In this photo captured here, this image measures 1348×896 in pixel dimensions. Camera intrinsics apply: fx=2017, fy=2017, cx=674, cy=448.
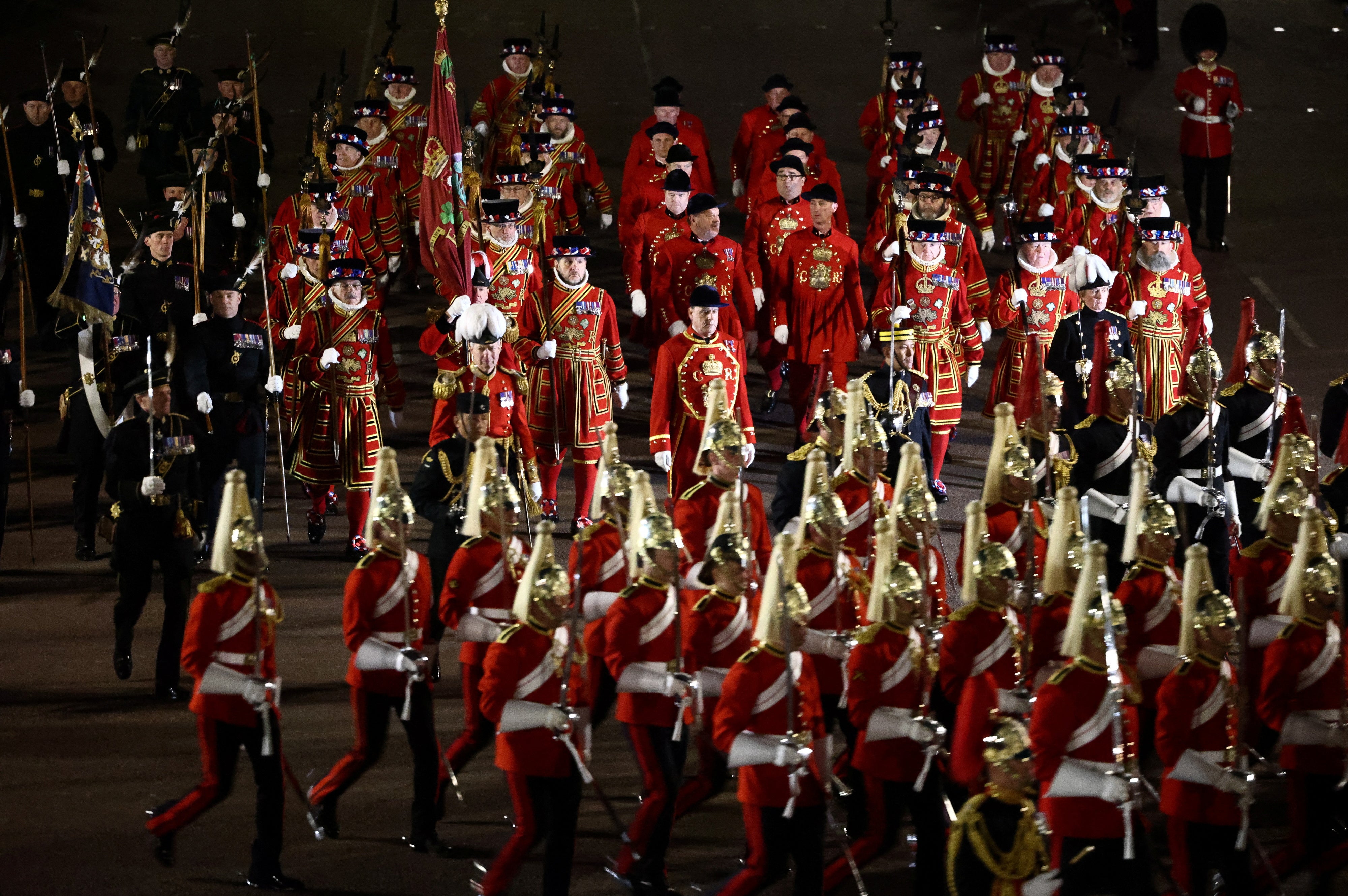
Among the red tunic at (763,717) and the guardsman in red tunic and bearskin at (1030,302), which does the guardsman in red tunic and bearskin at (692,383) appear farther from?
the red tunic at (763,717)

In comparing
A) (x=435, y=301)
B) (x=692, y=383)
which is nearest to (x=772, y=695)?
(x=692, y=383)

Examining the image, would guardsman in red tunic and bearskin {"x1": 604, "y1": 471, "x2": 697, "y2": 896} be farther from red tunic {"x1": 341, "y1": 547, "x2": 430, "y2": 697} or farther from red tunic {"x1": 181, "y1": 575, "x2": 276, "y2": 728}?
red tunic {"x1": 181, "y1": 575, "x2": 276, "y2": 728}

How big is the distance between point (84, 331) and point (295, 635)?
109 inches

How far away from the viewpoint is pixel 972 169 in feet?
57.0

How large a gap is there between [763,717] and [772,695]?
0.27 ft

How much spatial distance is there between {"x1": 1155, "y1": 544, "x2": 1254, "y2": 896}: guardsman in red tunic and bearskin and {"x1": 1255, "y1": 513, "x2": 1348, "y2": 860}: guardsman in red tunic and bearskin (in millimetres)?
506

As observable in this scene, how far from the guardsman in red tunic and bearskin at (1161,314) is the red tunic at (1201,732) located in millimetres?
5552

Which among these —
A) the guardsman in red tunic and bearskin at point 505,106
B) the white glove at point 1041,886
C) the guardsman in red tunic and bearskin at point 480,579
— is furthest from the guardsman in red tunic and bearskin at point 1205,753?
the guardsman in red tunic and bearskin at point 505,106

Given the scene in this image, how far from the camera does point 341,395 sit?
11656mm

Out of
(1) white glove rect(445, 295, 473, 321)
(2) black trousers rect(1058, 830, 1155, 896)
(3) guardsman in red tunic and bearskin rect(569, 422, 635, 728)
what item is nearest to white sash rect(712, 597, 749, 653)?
(3) guardsman in red tunic and bearskin rect(569, 422, 635, 728)

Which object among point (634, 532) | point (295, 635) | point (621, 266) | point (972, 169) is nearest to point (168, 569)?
point (295, 635)

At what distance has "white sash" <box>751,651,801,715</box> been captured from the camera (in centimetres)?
695

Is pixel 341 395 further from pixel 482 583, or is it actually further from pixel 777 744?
pixel 777 744

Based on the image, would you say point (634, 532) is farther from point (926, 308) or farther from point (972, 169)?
point (972, 169)
